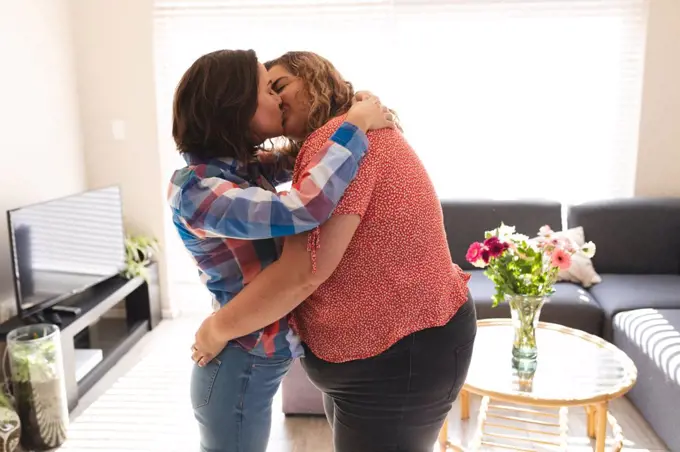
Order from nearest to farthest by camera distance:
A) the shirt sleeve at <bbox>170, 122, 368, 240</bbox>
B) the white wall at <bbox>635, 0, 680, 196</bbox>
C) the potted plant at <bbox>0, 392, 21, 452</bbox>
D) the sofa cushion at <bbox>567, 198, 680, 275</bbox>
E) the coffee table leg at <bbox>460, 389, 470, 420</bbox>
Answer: the shirt sleeve at <bbox>170, 122, 368, 240</bbox> → the potted plant at <bbox>0, 392, 21, 452</bbox> → the coffee table leg at <bbox>460, 389, 470, 420</bbox> → the sofa cushion at <bbox>567, 198, 680, 275</bbox> → the white wall at <bbox>635, 0, 680, 196</bbox>

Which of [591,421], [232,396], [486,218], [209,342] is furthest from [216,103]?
[486,218]

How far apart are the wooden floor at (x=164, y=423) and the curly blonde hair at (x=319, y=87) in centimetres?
157

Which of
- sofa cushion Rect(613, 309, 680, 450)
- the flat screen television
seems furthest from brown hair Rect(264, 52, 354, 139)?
the flat screen television

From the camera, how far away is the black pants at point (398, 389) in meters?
1.02

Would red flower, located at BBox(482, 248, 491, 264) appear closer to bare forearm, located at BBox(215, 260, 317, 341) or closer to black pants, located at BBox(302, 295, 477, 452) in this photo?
black pants, located at BBox(302, 295, 477, 452)

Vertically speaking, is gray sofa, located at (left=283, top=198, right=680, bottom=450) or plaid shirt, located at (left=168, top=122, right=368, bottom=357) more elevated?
plaid shirt, located at (left=168, top=122, right=368, bottom=357)

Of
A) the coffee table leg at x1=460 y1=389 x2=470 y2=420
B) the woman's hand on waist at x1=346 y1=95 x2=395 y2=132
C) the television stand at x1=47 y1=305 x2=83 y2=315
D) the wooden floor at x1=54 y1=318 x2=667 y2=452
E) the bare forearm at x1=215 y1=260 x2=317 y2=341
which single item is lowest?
the wooden floor at x1=54 y1=318 x2=667 y2=452

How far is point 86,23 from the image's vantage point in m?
3.63

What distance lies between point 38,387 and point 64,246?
0.81 metres

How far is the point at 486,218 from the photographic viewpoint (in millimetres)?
3375

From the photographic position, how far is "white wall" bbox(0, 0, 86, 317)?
2.87 meters

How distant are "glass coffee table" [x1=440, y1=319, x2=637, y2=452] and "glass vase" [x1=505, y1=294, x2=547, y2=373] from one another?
1.5 inches

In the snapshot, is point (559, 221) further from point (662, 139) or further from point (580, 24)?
point (580, 24)

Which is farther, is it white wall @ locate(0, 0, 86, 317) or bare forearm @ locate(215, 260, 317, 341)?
white wall @ locate(0, 0, 86, 317)
